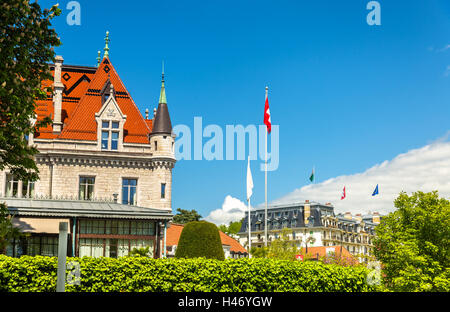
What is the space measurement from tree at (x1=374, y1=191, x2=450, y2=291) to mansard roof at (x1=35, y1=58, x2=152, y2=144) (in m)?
25.4

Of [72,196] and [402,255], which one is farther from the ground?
[72,196]

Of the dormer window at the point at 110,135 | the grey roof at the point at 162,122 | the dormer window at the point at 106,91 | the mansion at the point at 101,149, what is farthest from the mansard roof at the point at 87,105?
the grey roof at the point at 162,122

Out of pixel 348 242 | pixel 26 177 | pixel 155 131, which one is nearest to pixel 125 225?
pixel 26 177

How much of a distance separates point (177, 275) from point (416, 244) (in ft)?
103

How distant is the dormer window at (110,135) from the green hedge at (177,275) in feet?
86.4

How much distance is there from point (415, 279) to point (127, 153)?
27965mm

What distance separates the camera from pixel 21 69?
22.0 metres

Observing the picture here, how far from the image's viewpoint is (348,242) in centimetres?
14688

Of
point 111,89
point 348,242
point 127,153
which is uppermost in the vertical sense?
point 111,89

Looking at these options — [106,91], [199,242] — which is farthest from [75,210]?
[106,91]

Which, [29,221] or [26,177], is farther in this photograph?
[29,221]
